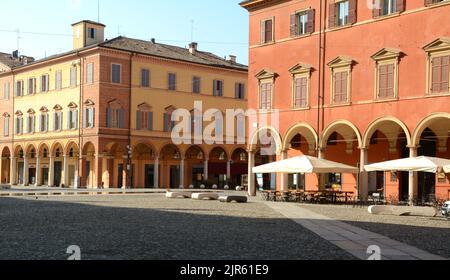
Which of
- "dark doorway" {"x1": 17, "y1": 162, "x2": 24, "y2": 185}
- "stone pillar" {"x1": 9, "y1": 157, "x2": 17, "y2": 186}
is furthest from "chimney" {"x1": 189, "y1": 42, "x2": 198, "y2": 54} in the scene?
"stone pillar" {"x1": 9, "y1": 157, "x2": 17, "y2": 186}

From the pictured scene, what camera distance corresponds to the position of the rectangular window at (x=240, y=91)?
58.6m

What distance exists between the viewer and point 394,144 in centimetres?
2942

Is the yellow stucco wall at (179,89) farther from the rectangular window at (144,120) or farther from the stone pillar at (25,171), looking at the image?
the stone pillar at (25,171)

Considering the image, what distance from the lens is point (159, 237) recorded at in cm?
1273

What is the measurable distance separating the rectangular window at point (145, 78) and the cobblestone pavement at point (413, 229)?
33.7 meters

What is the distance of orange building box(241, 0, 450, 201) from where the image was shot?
26.3 m

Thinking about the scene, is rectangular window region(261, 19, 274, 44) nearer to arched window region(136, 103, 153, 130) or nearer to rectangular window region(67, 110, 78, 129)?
arched window region(136, 103, 153, 130)

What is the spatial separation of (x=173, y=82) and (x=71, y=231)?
4032cm

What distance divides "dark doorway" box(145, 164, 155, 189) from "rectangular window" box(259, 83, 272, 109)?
20639 millimetres

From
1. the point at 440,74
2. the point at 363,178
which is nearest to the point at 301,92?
the point at 363,178

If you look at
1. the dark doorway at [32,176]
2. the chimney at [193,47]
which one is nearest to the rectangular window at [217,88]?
the chimney at [193,47]

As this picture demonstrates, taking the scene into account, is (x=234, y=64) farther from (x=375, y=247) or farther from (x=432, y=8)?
(x=375, y=247)

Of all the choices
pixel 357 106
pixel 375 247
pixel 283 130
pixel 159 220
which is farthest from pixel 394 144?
pixel 375 247

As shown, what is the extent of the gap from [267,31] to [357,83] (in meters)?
7.18
